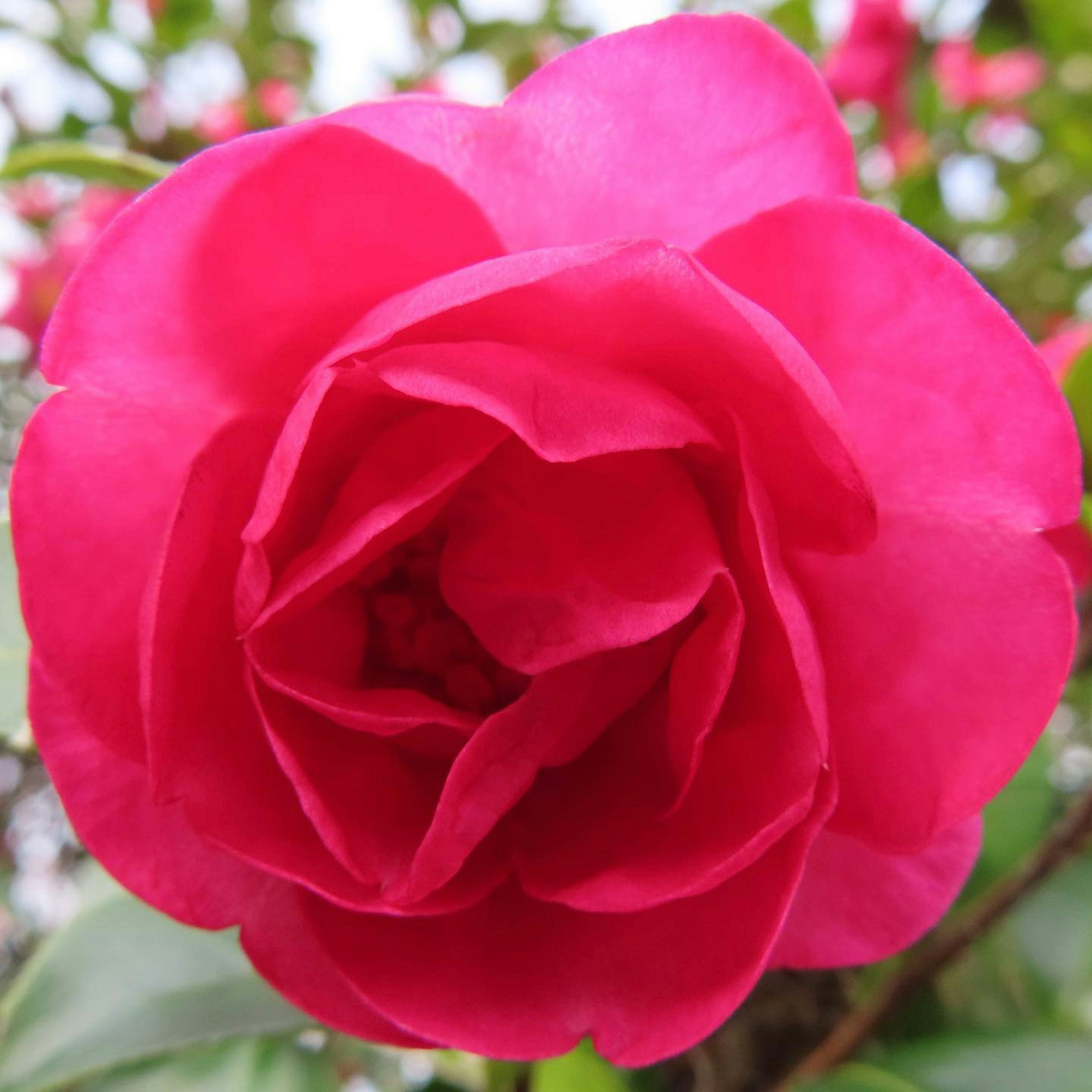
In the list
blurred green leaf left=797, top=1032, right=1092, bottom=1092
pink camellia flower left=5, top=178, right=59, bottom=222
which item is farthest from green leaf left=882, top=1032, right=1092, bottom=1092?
pink camellia flower left=5, top=178, right=59, bottom=222

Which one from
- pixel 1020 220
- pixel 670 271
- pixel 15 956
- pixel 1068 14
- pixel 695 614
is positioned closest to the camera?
pixel 670 271

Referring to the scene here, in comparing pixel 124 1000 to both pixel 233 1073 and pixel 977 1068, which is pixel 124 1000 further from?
pixel 977 1068

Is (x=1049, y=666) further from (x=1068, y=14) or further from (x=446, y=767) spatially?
(x=1068, y=14)

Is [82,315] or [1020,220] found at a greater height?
[82,315]

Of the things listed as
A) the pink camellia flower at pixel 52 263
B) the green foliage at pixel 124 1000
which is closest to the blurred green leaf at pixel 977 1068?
the green foliage at pixel 124 1000

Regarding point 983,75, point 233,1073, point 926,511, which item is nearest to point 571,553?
point 926,511

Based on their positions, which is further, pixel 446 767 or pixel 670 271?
pixel 446 767

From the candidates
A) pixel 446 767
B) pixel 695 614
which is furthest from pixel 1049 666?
pixel 446 767
